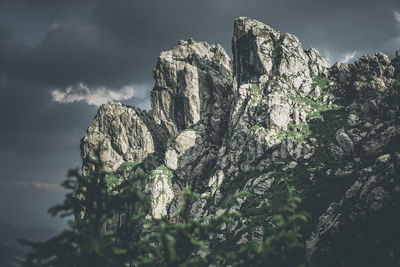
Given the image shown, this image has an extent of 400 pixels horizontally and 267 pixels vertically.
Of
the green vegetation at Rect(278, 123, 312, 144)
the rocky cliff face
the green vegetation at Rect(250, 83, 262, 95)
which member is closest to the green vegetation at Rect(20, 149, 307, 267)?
the rocky cliff face

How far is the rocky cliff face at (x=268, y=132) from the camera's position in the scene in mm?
57681

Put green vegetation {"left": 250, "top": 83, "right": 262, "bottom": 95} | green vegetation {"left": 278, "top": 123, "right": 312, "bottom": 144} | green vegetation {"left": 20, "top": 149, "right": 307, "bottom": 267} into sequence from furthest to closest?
green vegetation {"left": 250, "top": 83, "right": 262, "bottom": 95}
green vegetation {"left": 278, "top": 123, "right": 312, "bottom": 144}
green vegetation {"left": 20, "top": 149, "right": 307, "bottom": 267}

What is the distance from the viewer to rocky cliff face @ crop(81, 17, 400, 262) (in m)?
57.7

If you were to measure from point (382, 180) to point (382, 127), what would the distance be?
38.1m

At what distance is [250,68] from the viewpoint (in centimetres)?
13600

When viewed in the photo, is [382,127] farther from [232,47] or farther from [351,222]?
[232,47]

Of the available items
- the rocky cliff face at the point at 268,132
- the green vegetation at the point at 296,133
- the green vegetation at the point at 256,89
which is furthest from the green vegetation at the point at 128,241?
the green vegetation at the point at 256,89

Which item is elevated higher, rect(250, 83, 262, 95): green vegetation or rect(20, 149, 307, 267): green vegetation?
rect(250, 83, 262, 95): green vegetation

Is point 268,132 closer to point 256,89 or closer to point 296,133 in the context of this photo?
point 296,133

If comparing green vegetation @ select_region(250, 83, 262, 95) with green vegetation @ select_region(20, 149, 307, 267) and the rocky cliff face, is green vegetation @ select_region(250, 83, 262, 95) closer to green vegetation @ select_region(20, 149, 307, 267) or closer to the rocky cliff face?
the rocky cliff face

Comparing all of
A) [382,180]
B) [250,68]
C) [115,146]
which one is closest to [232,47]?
[250,68]

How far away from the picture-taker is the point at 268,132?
100188mm

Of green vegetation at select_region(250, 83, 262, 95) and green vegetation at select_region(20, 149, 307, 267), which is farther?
green vegetation at select_region(250, 83, 262, 95)

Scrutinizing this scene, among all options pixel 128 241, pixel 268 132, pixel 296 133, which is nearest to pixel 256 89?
pixel 268 132
